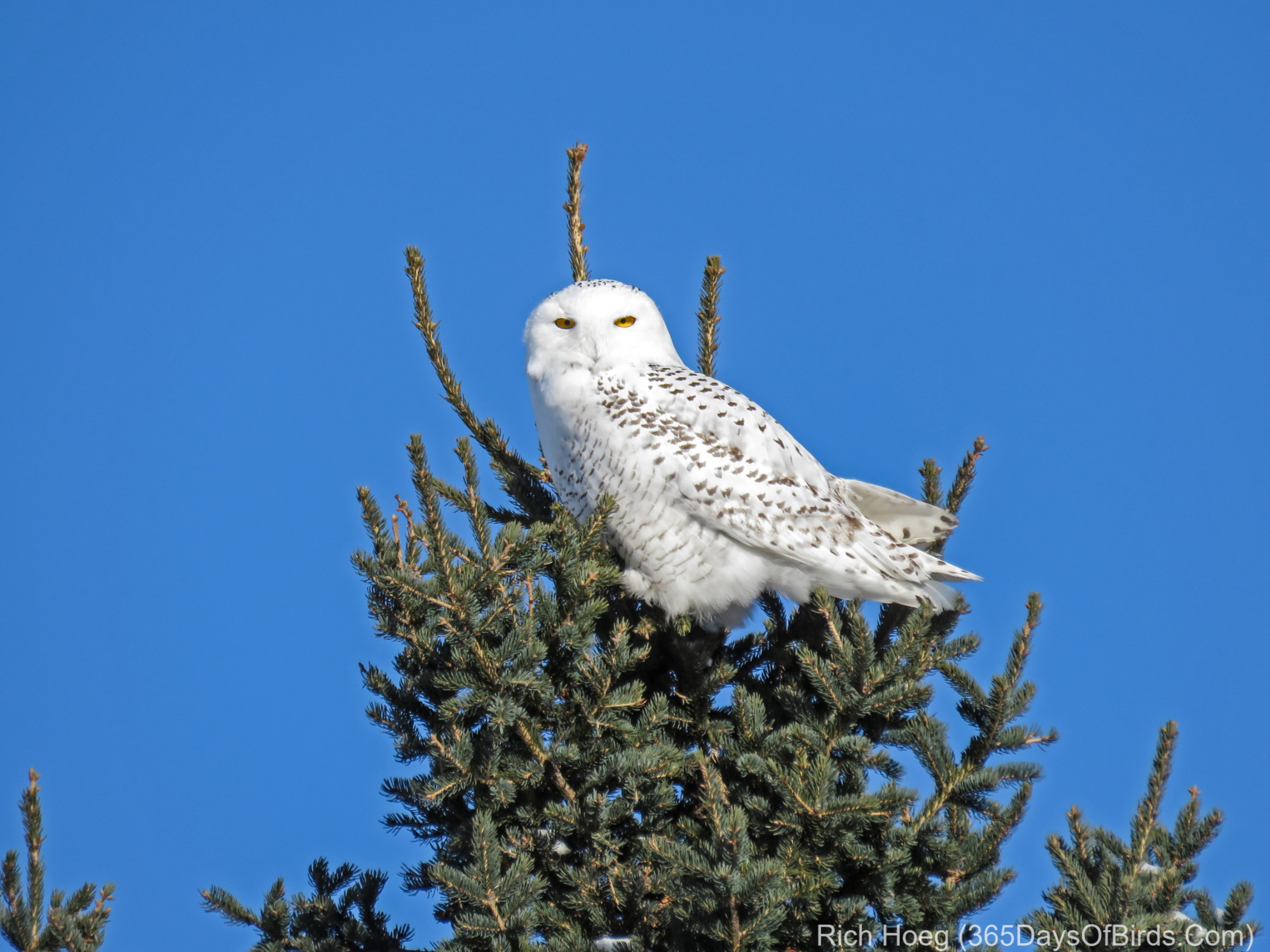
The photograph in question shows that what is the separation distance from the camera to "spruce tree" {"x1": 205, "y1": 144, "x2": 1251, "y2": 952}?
115 inches

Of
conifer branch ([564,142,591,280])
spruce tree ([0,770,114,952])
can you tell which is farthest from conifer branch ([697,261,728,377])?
spruce tree ([0,770,114,952])

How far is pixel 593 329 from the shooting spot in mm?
3957

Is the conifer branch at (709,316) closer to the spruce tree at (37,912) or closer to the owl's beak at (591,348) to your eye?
the owl's beak at (591,348)

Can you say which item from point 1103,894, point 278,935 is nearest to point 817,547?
point 1103,894

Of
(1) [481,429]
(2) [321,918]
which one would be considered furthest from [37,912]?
(1) [481,429]

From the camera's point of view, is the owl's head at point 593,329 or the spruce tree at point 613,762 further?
the owl's head at point 593,329

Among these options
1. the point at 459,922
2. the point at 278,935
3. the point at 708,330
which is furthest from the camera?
the point at 708,330

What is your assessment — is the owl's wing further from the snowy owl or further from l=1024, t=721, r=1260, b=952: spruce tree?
l=1024, t=721, r=1260, b=952: spruce tree

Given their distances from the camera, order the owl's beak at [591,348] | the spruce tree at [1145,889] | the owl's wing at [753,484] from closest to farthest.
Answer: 1. the spruce tree at [1145,889]
2. the owl's wing at [753,484]
3. the owl's beak at [591,348]

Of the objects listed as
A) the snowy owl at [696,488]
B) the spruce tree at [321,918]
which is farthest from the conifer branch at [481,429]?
the spruce tree at [321,918]

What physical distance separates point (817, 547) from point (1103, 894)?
127cm

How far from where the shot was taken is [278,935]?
3.31 m

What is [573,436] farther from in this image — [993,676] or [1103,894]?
[1103,894]

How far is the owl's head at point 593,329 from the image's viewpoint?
3947 millimetres
